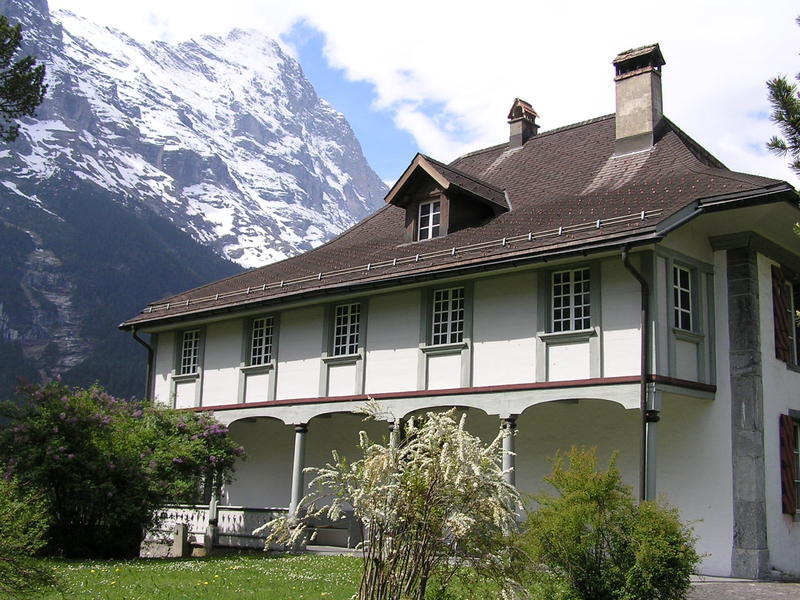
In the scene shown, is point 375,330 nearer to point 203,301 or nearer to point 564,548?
point 203,301

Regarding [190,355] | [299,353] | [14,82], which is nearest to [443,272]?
[299,353]

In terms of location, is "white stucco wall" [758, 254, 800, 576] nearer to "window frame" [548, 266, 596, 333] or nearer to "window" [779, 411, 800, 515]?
"window" [779, 411, 800, 515]

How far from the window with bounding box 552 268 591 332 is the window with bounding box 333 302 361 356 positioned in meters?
5.26

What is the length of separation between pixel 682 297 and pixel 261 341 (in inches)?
428

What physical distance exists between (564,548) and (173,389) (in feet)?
55.0

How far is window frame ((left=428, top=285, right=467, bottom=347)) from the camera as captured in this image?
19.8 m

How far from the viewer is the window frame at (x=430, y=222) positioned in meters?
22.2

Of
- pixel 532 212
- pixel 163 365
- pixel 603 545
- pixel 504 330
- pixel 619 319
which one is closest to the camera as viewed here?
pixel 603 545

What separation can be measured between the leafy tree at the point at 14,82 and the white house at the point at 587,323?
250 inches

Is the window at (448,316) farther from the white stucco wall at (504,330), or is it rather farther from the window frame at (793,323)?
the window frame at (793,323)

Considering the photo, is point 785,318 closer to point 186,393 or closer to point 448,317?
point 448,317

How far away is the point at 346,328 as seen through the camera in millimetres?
22266

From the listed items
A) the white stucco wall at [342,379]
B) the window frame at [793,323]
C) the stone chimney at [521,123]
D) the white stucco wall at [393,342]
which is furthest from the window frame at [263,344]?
the window frame at [793,323]

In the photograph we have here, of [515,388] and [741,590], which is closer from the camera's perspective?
[741,590]
